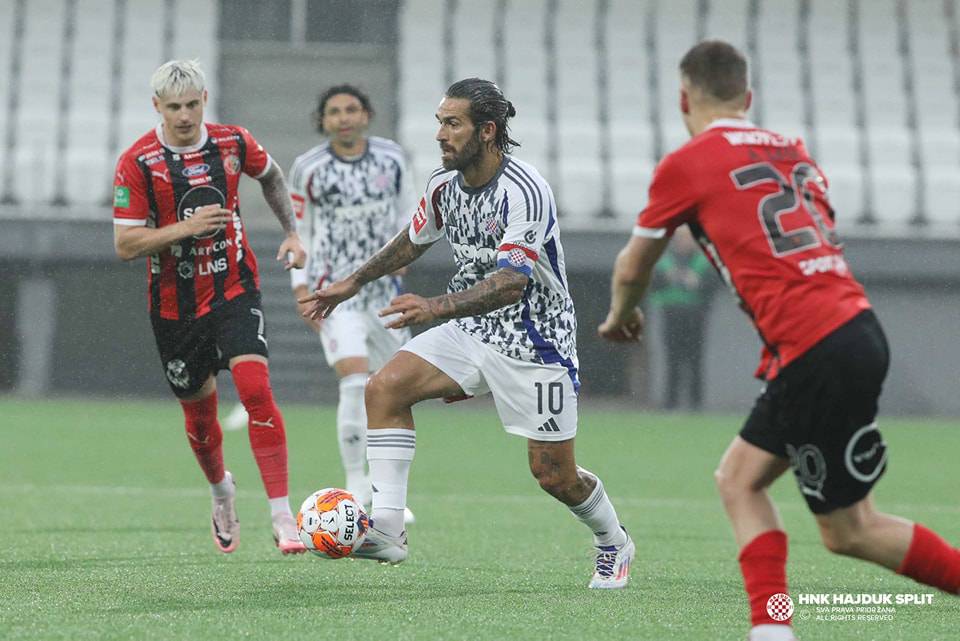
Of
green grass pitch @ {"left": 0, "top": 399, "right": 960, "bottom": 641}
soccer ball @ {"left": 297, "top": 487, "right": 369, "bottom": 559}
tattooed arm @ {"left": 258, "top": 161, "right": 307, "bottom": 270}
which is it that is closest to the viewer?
green grass pitch @ {"left": 0, "top": 399, "right": 960, "bottom": 641}

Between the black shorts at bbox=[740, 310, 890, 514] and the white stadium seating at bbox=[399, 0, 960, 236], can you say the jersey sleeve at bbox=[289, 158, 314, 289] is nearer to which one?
the black shorts at bbox=[740, 310, 890, 514]

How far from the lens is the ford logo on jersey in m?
6.80

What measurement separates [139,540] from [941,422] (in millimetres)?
12750

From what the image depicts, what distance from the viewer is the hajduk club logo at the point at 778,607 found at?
443cm

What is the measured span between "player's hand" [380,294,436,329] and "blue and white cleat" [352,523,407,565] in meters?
0.89

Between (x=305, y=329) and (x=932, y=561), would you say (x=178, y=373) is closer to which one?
(x=932, y=561)

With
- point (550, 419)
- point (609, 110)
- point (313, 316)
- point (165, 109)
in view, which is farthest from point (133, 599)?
point (609, 110)

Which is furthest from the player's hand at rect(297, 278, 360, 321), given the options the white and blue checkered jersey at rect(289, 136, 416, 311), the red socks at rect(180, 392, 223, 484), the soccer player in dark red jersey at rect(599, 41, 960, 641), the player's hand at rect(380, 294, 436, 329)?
the white and blue checkered jersey at rect(289, 136, 416, 311)

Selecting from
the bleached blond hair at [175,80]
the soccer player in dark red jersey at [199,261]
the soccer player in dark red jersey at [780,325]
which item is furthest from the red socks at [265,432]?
the soccer player in dark red jersey at [780,325]

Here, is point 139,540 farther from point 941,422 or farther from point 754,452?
point 941,422

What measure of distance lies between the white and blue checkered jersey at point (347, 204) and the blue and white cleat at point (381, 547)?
3455 millimetres

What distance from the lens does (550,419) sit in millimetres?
6113

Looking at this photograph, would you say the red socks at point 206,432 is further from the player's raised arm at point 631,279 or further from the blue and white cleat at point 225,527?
the player's raised arm at point 631,279

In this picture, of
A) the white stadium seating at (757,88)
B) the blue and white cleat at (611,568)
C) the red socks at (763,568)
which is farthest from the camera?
the white stadium seating at (757,88)
